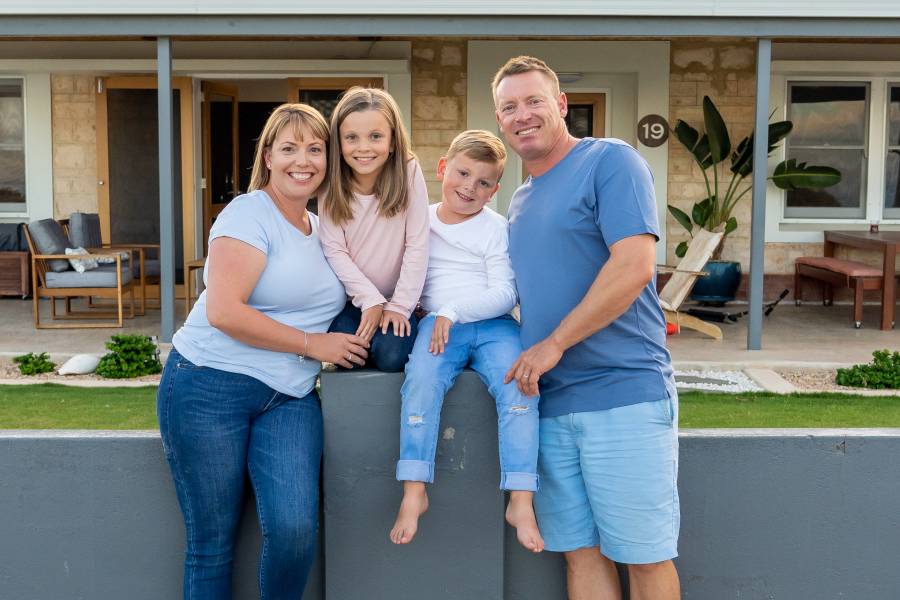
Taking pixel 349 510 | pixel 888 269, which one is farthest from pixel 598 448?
pixel 888 269

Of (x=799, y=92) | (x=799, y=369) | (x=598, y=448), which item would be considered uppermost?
(x=799, y=92)

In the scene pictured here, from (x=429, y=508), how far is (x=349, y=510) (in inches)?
8.4

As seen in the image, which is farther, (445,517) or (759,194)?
(759,194)

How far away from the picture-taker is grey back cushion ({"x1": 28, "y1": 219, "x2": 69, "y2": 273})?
9875 millimetres

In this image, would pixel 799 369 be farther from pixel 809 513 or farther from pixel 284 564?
pixel 284 564

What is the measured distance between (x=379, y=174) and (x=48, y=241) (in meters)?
7.73

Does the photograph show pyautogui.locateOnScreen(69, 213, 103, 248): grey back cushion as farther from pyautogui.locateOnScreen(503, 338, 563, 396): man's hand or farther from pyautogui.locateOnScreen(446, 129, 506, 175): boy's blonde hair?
pyautogui.locateOnScreen(503, 338, 563, 396): man's hand

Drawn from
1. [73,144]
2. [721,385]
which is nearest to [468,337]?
[721,385]

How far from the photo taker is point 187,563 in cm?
284

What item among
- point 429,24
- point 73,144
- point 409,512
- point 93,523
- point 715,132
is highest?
point 429,24

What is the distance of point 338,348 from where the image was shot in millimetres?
2881

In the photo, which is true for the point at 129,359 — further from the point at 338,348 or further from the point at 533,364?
the point at 533,364

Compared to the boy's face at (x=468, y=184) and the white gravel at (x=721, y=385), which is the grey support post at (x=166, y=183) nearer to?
the white gravel at (x=721, y=385)

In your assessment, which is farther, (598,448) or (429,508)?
(429,508)
